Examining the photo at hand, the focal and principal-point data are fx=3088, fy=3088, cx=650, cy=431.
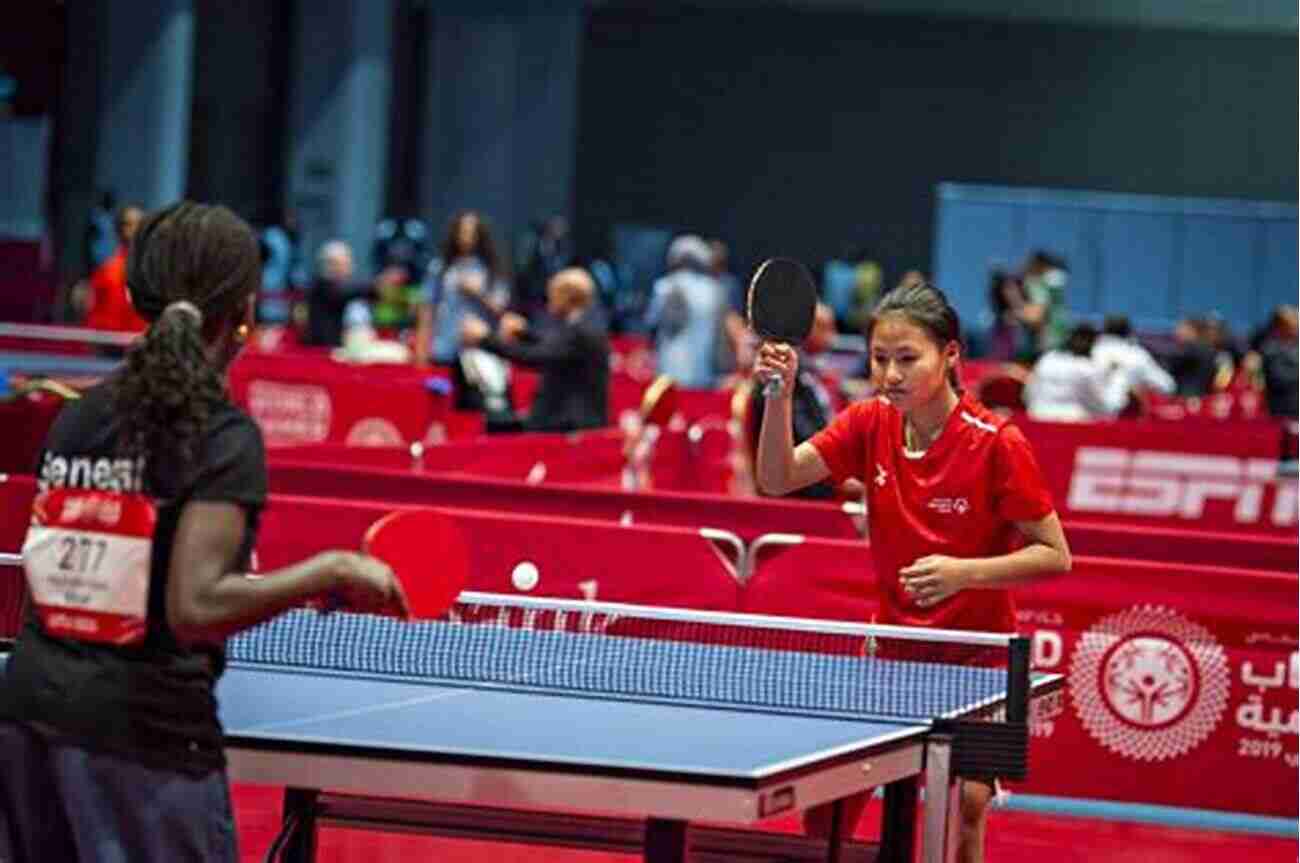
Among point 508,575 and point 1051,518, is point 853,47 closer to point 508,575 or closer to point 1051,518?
point 508,575

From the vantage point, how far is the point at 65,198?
28.8m

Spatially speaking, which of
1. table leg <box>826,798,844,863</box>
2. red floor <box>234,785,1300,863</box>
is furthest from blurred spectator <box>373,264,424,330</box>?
table leg <box>826,798,844,863</box>

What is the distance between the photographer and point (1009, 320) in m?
25.4

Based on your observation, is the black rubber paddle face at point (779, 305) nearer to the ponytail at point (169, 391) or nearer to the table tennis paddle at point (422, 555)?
the table tennis paddle at point (422, 555)

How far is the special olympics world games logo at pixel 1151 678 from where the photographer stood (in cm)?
933

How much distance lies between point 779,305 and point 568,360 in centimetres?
838

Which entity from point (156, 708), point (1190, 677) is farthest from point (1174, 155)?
point (156, 708)

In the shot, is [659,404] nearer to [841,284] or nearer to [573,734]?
[573,734]

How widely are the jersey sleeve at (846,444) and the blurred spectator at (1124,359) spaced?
13.3m

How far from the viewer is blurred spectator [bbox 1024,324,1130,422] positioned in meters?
17.9

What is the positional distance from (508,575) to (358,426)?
690 centimetres

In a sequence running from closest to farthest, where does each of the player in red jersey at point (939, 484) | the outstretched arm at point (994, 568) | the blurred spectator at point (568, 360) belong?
the outstretched arm at point (994, 568), the player in red jersey at point (939, 484), the blurred spectator at point (568, 360)

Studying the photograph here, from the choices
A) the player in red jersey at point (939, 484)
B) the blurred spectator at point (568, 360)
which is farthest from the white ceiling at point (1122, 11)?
the player in red jersey at point (939, 484)

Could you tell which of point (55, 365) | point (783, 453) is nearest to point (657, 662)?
point (783, 453)
